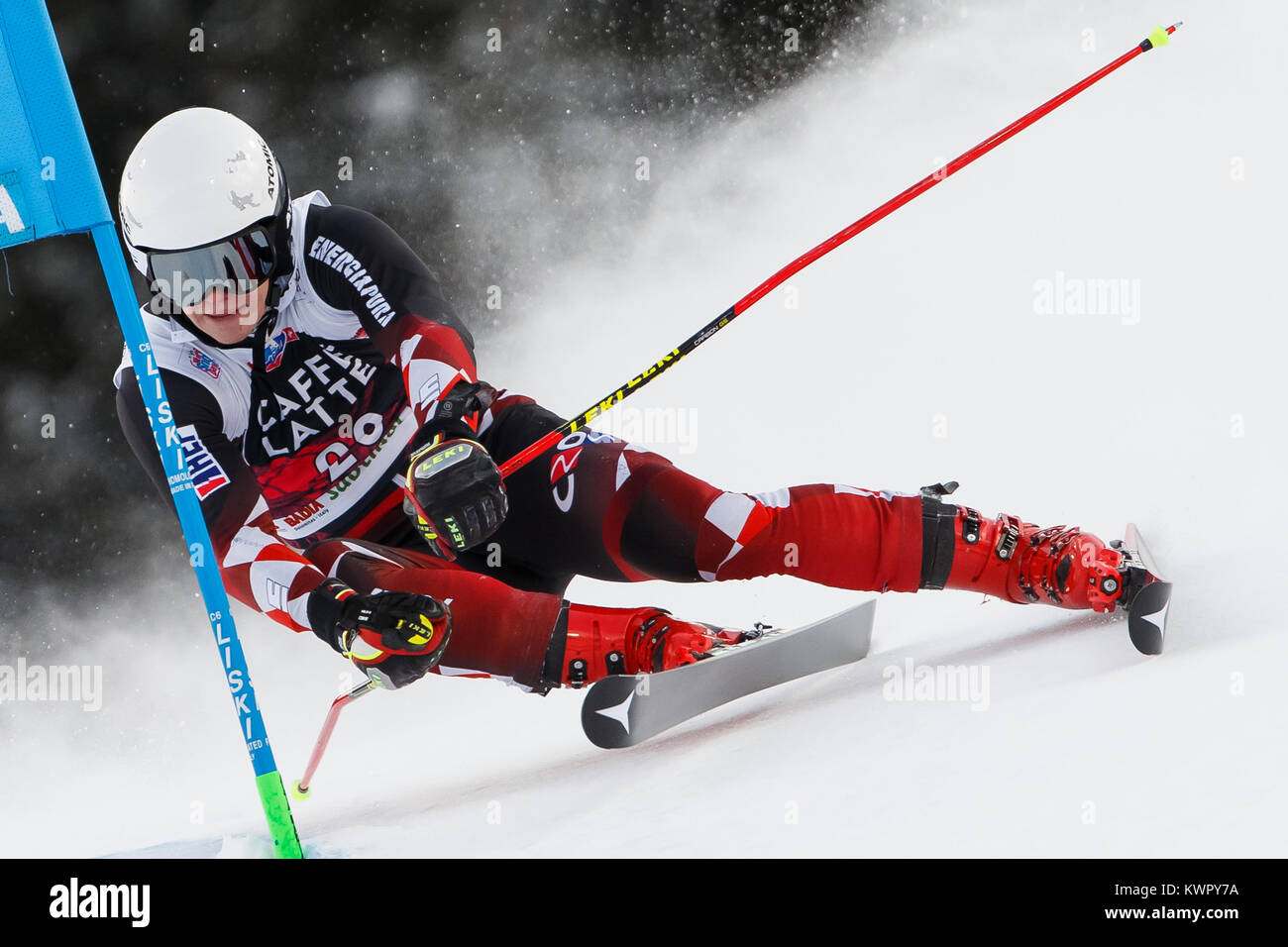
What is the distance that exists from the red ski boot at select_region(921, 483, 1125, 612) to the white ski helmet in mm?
1542

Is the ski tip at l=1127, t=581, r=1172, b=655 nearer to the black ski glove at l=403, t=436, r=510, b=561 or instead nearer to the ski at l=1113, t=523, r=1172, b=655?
the ski at l=1113, t=523, r=1172, b=655

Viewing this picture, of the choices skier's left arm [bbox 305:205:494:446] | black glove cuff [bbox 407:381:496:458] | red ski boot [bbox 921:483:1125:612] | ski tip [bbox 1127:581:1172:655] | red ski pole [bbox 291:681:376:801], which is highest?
skier's left arm [bbox 305:205:494:446]

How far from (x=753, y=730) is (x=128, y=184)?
5.65 feet

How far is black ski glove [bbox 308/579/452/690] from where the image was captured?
7.24 feet

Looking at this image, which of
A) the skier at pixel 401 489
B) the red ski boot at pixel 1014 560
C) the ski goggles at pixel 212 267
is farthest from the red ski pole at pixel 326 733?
the red ski boot at pixel 1014 560

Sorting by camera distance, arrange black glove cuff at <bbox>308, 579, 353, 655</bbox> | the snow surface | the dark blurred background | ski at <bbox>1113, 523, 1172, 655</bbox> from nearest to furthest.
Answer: the snow surface, ski at <bbox>1113, 523, 1172, 655</bbox>, black glove cuff at <bbox>308, 579, 353, 655</bbox>, the dark blurred background

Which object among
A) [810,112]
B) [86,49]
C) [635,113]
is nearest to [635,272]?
[635,113]

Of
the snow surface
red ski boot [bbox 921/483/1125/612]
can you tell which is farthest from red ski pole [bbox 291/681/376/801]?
red ski boot [bbox 921/483/1125/612]

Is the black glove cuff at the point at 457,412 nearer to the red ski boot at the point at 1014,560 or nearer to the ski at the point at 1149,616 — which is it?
the red ski boot at the point at 1014,560

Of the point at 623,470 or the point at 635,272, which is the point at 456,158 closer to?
the point at 635,272

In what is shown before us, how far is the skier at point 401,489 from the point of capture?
2.37 metres

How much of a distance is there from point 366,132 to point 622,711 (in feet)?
11.1

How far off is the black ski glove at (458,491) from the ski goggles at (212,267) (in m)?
0.59

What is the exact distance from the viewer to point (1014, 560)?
8.07 feet
